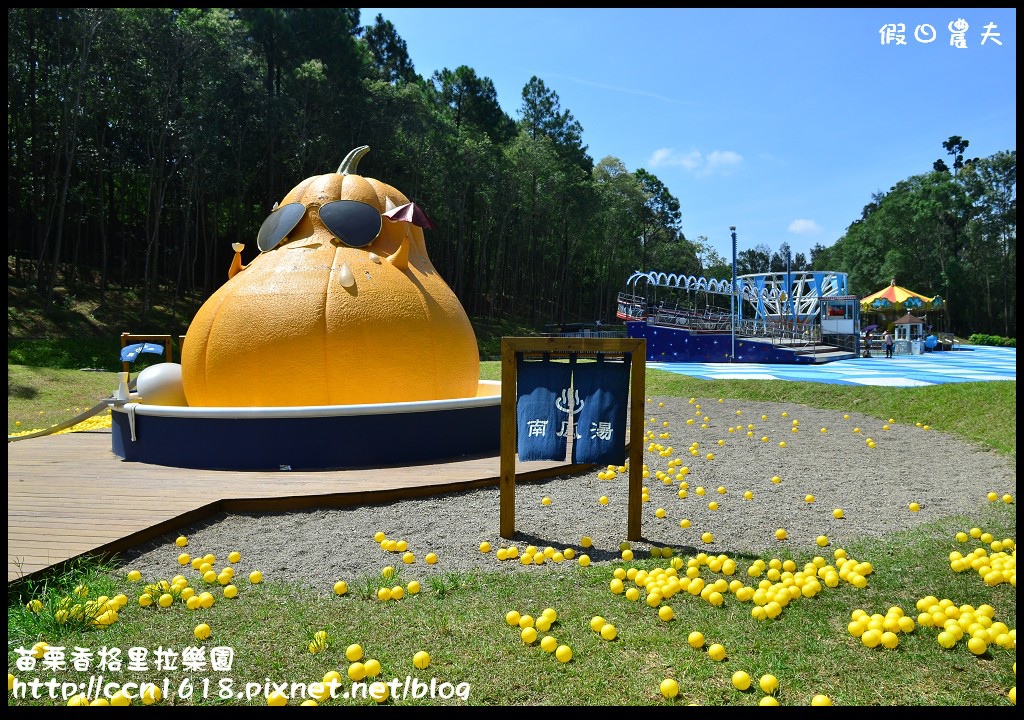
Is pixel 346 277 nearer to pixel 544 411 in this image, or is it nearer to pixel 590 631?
pixel 544 411

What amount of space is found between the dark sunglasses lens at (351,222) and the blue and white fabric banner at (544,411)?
14.3 ft

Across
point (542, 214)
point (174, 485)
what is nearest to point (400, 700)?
point (174, 485)

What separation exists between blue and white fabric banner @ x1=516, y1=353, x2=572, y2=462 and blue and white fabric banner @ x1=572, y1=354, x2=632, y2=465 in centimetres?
14

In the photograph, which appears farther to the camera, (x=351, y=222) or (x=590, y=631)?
(x=351, y=222)

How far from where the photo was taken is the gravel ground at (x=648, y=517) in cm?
496

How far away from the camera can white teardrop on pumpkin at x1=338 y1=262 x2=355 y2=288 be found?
8109mm

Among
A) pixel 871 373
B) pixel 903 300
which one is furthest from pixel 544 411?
pixel 903 300

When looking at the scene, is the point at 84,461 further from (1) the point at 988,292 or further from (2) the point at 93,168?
(1) the point at 988,292

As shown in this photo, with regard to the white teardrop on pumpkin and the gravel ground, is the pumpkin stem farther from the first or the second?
the gravel ground

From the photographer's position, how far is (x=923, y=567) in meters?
4.59

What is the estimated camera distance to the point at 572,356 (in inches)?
211

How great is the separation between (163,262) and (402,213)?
30123 mm

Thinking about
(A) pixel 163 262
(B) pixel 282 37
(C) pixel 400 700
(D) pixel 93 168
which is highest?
(B) pixel 282 37

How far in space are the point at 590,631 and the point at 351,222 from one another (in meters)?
6.67
